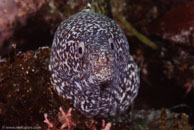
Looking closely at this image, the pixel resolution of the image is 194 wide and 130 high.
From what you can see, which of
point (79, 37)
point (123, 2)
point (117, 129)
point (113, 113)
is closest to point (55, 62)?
point (79, 37)

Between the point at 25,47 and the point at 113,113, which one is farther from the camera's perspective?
the point at 25,47

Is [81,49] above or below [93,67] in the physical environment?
above

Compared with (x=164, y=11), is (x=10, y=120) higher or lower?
lower

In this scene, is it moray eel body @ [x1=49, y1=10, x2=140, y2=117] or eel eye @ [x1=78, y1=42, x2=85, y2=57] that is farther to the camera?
eel eye @ [x1=78, y1=42, x2=85, y2=57]

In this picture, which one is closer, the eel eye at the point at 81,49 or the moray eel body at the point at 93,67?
the moray eel body at the point at 93,67

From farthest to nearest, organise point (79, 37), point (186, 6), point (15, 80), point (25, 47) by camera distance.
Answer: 1. point (186, 6)
2. point (25, 47)
3. point (15, 80)
4. point (79, 37)

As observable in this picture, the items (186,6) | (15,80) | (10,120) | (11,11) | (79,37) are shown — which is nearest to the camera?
(79,37)

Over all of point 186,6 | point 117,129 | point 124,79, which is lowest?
point 117,129

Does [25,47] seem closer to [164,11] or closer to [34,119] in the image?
[34,119]
